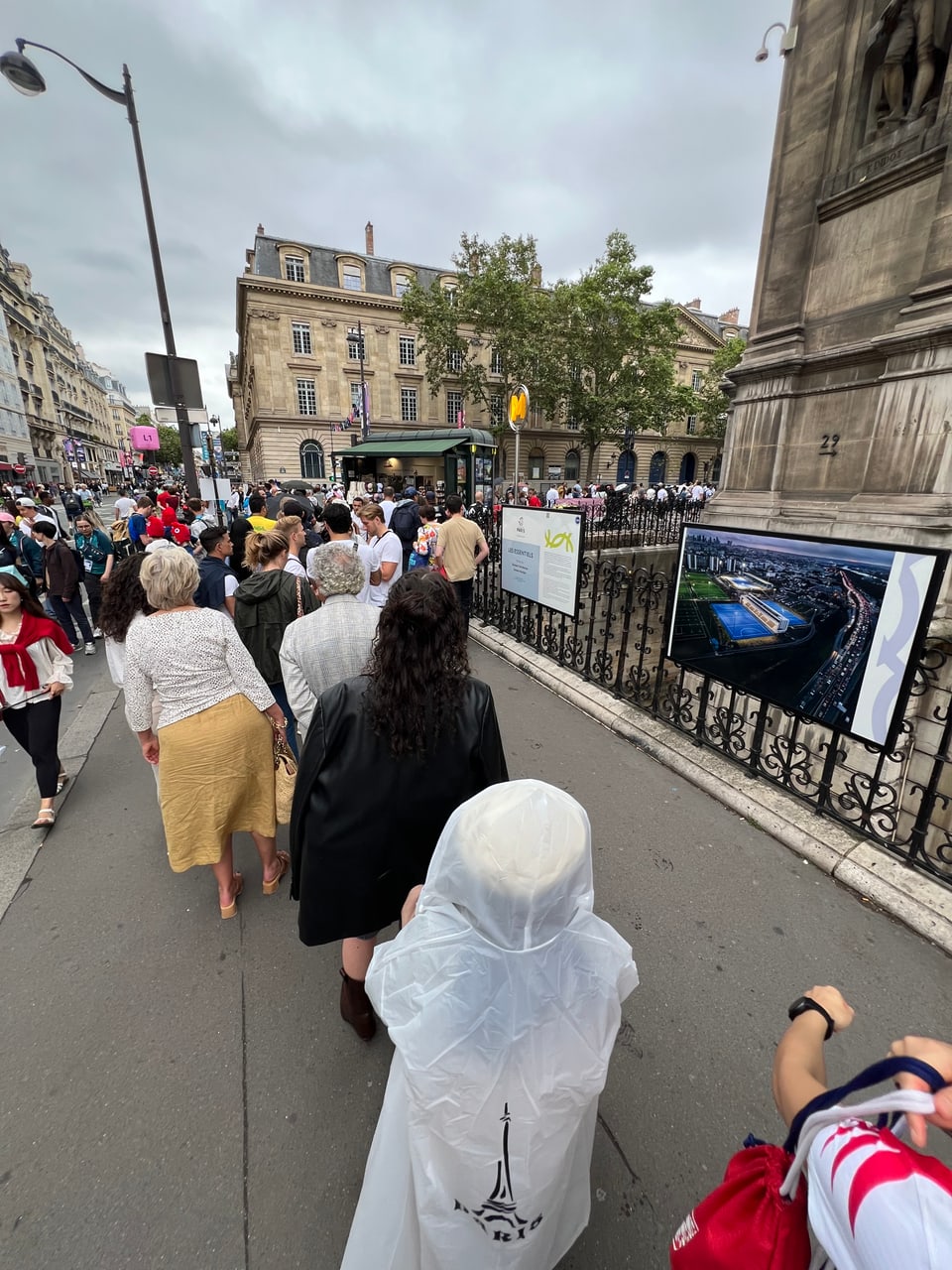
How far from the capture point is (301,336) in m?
37.9

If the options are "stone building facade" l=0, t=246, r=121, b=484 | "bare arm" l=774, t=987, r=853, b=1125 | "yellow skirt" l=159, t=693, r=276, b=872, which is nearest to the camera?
"bare arm" l=774, t=987, r=853, b=1125

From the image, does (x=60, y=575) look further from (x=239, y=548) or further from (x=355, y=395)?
(x=355, y=395)

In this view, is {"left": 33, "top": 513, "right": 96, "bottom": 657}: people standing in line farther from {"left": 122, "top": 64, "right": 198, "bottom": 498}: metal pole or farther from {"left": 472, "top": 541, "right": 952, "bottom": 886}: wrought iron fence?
Answer: {"left": 472, "top": 541, "right": 952, "bottom": 886}: wrought iron fence

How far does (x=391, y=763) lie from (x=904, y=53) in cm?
1061

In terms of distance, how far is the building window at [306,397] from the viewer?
1513 inches

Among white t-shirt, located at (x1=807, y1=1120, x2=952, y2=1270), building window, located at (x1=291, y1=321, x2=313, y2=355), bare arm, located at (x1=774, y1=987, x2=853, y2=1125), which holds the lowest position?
bare arm, located at (x1=774, y1=987, x2=853, y2=1125)

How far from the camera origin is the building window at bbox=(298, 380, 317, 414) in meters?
38.4

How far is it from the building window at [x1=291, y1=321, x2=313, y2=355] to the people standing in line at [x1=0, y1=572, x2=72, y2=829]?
41.4 metres

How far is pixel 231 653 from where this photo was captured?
8.47 feet

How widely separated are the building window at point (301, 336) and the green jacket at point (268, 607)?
41395 mm

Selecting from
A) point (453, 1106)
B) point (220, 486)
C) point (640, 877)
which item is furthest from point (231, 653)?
point (220, 486)

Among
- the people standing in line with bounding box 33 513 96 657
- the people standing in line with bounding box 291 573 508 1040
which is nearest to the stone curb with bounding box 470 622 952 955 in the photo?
the people standing in line with bounding box 291 573 508 1040

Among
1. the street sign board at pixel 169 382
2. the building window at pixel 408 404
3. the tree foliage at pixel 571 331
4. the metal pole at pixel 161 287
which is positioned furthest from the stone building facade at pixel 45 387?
the street sign board at pixel 169 382

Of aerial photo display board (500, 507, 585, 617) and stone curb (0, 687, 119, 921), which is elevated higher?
aerial photo display board (500, 507, 585, 617)
